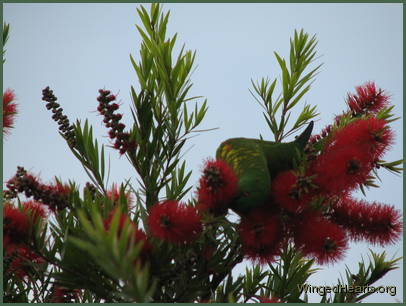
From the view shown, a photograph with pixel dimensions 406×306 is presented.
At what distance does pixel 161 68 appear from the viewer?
3.77ft

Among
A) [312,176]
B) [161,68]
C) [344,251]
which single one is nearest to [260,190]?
[312,176]

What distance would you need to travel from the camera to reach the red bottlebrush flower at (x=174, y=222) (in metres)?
0.77

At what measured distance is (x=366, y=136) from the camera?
3.00 ft

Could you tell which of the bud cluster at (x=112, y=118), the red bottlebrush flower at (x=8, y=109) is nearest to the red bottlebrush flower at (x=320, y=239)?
the bud cluster at (x=112, y=118)

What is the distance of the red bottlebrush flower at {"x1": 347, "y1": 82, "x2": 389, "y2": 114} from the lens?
3.89 ft

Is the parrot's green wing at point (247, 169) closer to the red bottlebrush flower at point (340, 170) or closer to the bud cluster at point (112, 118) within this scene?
the red bottlebrush flower at point (340, 170)

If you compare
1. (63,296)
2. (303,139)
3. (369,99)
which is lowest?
(63,296)

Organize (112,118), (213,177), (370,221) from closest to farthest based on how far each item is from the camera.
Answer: (213,177)
(370,221)
(112,118)

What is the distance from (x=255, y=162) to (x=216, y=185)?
0.11 meters

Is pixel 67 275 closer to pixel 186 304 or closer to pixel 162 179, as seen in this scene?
pixel 186 304

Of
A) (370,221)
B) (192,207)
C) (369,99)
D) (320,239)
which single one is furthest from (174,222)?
(369,99)

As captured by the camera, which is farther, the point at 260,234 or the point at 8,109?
the point at 8,109

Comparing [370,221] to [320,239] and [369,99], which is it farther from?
[369,99]

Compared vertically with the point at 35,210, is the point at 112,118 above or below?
above
